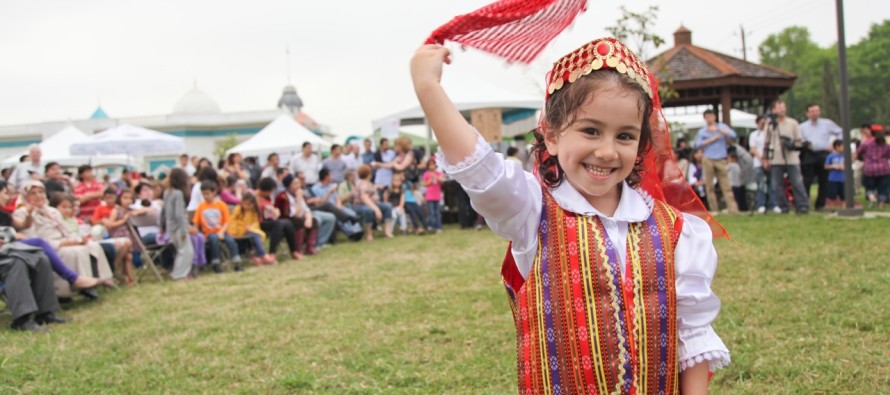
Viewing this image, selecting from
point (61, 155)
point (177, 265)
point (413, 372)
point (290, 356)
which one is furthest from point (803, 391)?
point (61, 155)

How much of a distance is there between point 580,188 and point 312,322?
426 cm

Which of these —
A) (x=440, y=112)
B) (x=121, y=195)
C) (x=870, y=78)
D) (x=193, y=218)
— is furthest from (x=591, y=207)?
(x=870, y=78)

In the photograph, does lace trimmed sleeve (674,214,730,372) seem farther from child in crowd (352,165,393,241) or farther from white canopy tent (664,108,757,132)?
white canopy tent (664,108,757,132)

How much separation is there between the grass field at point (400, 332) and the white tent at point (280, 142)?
1121 cm

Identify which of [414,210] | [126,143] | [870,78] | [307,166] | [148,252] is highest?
[870,78]

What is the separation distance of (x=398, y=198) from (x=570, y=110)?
38.9ft

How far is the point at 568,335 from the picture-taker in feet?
5.79

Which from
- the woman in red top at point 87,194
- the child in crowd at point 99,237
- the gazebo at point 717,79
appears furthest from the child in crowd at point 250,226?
the gazebo at point 717,79

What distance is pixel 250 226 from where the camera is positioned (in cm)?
1025

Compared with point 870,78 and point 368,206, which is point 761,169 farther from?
point 870,78

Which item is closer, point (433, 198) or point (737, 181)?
point (737, 181)

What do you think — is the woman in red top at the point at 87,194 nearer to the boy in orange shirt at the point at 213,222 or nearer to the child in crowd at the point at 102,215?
the child in crowd at the point at 102,215

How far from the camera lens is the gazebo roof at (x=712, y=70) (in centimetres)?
2020

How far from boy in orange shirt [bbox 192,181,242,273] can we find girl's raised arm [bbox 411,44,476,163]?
846 centimetres
